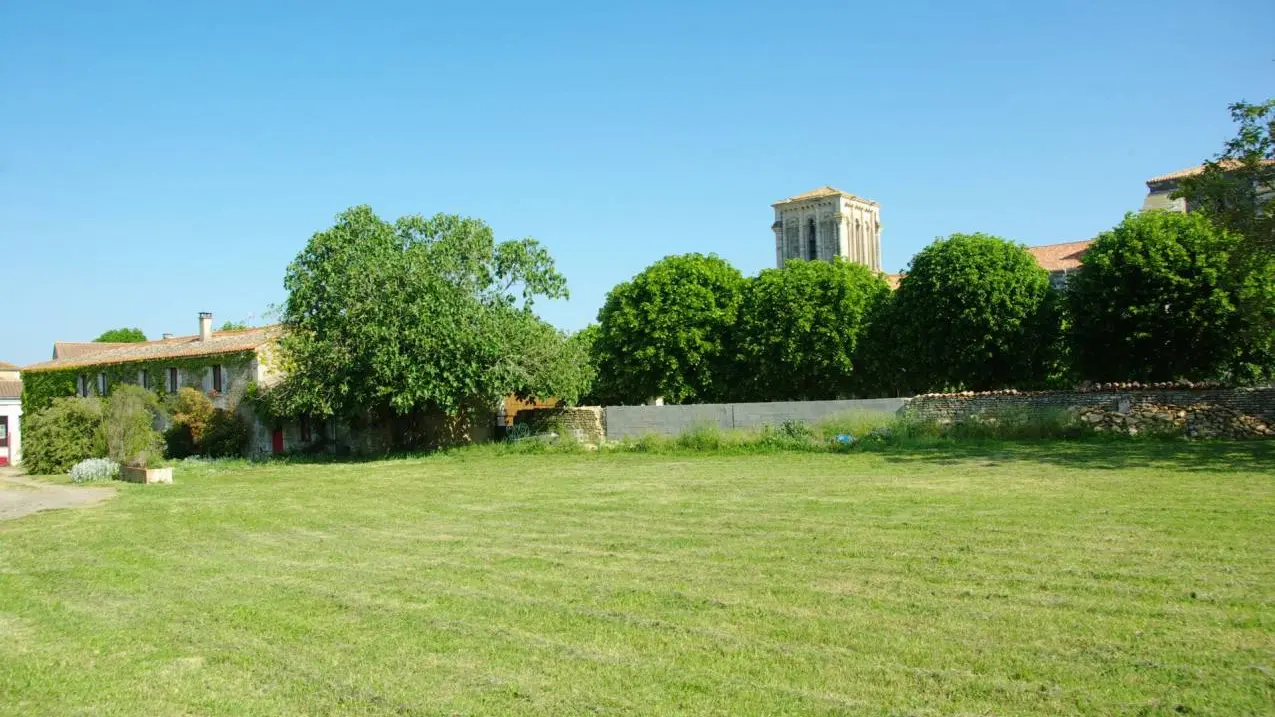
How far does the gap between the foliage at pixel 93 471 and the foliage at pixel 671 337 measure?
23603mm

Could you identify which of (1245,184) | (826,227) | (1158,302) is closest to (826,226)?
(826,227)

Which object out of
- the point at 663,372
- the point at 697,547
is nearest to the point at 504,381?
the point at 663,372

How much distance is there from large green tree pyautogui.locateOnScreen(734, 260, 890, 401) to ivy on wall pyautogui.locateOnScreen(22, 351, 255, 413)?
2231 centimetres

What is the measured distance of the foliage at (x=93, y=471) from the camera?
78.5 ft

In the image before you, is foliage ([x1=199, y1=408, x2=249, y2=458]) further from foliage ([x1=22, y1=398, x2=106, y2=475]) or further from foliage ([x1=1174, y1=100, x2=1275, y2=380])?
foliage ([x1=1174, y1=100, x2=1275, y2=380])

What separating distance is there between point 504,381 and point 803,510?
1793 centimetres

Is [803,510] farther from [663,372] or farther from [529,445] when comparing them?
[663,372]

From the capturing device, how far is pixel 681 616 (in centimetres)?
720

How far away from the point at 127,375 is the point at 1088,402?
123 feet

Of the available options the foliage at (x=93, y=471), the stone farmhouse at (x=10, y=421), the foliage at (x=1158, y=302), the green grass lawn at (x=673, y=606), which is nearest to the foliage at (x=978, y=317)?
the foliage at (x=1158, y=302)

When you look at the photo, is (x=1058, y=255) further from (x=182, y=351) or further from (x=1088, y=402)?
(x=182, y=351)

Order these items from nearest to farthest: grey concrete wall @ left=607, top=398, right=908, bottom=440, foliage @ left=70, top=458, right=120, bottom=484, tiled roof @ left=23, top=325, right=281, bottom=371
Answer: foliage @ left=70, top=458, right=120, bottom=484 < grey concrete wall @ left=607, top=398, right=908, bottom=440 < tiled roof @ left=23, top=325, right=281, bottom=371

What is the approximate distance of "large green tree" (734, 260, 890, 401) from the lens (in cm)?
4191

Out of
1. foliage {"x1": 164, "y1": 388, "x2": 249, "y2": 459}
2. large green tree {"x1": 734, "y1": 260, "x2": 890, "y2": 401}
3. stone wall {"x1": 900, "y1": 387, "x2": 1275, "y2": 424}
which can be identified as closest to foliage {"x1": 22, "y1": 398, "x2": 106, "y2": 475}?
foliage {"x1": 164, "y1": 388, "x2": 249, "y2": 459}
